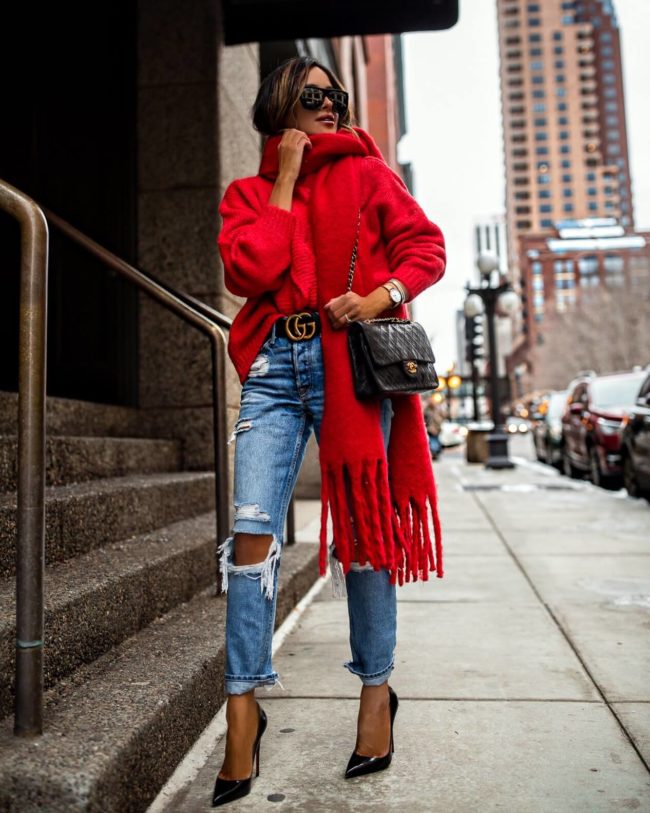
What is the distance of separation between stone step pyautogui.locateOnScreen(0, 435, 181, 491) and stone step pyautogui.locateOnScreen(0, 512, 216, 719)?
1.56 feet

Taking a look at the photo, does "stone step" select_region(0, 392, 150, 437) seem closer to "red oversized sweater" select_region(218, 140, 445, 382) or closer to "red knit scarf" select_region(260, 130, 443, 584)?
"red oversized sweater" select_region(218, 140, 445, 382)

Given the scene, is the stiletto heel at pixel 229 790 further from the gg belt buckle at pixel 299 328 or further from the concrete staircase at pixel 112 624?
the gg belt buckle at pixel 299 328

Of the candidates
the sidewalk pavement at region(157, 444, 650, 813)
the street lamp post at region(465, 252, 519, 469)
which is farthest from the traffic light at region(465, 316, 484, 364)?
the sidewalk pavement at region(157, 444, 650, 813)

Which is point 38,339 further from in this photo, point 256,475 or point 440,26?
point 440,26

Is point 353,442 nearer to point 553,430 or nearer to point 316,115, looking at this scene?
point 316,115

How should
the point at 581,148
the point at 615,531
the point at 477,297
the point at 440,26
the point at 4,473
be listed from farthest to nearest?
the point at 581,148, the point at 477,297, the point at 615,531, the point at 440,26, the point at 4,473

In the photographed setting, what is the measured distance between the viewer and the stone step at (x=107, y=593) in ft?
7.39

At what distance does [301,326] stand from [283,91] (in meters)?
0.74

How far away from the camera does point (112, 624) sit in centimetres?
266

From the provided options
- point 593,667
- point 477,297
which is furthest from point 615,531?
point 477,297

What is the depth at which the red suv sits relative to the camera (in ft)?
37.4

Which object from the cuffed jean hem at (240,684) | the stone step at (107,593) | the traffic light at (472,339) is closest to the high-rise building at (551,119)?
the traffic light at (472,339)

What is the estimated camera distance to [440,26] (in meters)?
5.92

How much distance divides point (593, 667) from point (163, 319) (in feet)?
11.7
